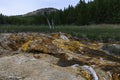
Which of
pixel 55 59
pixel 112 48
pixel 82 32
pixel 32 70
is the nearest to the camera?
pixel 32 70

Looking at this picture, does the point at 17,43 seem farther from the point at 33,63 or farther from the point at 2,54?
the point at 33,63

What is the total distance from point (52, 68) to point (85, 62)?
4.01 ft

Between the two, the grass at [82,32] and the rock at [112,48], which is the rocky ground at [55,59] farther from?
the grass at [82,32]

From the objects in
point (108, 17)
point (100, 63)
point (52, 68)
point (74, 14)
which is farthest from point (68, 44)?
point (74, 14)

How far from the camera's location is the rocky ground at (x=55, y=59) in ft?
30.3

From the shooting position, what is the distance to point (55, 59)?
1050cm

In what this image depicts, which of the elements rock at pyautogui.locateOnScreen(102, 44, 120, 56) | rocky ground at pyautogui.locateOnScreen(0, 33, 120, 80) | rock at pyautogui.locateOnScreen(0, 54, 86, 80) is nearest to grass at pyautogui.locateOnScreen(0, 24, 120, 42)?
rock at pyautogui.locateOnScreen(102, 44, 120, 56)

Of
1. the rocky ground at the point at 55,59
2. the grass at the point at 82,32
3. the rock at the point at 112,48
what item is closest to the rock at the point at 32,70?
the rocky ground at the point at 55,59

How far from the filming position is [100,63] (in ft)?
34.0

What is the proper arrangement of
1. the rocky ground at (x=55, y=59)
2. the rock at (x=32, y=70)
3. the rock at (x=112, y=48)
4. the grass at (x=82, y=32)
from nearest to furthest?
1. the rock at (x=32, y=70)
2. the rocky ground at (x=55, y=59)
3. the rock at (x=112, y=48)
4. the grass at (x=82, y=32)

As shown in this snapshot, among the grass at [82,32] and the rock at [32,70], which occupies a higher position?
the rock at [32,70]

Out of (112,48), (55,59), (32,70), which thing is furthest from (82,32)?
(32,70)

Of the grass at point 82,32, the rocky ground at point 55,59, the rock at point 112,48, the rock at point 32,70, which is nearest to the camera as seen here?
the rock at point 32,70

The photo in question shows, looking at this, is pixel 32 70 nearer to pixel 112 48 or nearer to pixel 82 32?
pixel 112 48
